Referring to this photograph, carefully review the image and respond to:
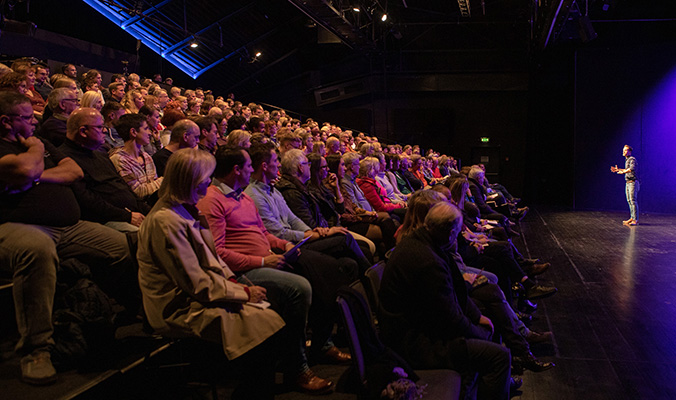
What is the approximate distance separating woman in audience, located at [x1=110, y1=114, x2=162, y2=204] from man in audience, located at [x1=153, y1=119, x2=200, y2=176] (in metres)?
0.18

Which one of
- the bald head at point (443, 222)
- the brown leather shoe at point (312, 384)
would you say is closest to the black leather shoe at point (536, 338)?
the bald head at point (443, 222)

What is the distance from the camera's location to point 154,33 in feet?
41.9

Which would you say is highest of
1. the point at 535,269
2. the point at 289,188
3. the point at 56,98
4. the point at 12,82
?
the point at 12,82

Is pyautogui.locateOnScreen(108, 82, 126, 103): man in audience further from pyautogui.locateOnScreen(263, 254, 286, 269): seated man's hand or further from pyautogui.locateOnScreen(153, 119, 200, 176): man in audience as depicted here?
pyautogui.locateOnScreen(263, 254, 286, 269): seated man's hand

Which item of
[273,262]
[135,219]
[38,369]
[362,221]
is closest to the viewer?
[38,369]

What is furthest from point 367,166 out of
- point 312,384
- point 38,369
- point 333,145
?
point 38,369

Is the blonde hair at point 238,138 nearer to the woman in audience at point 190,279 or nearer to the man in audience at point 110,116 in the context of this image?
the man in audience at point 110,116

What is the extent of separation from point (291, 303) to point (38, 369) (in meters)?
1.13

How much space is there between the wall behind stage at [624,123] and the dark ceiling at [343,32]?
726 millimetres

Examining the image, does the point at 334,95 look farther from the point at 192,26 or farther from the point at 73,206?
the point at 73,206

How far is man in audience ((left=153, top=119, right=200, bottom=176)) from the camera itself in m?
3.57

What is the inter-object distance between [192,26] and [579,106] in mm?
10547

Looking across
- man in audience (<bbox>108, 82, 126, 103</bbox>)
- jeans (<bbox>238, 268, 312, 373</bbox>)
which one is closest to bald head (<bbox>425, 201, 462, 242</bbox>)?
jeans (<bbox>238, 268, 312, 373</bbox>)

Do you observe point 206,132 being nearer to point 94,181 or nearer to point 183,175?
point 94,181
